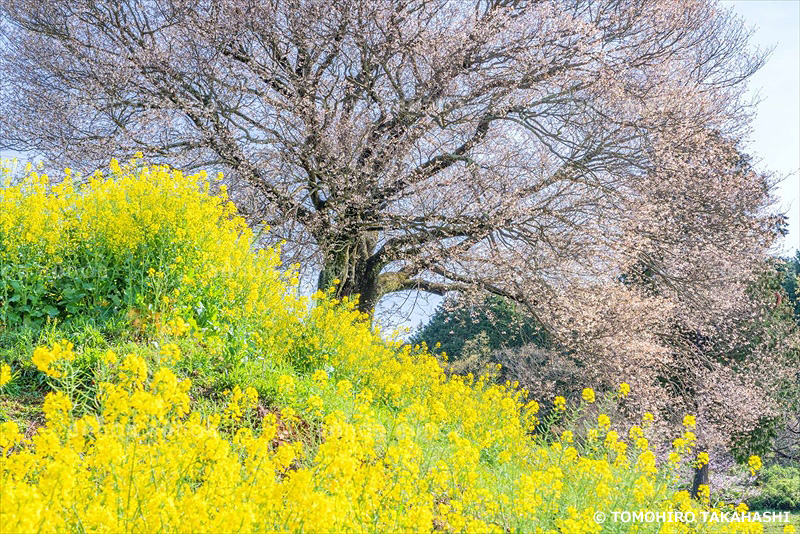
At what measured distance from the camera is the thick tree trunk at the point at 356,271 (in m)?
10.1

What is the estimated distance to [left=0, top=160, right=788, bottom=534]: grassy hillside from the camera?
269 centimetres

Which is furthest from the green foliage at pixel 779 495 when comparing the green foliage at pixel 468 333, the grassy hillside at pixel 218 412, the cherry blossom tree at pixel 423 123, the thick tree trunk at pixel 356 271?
the grassy hillside at pixel 218 412

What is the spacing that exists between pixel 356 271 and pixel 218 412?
6919 millimetres

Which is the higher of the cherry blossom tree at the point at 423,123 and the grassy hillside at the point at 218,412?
the cherry blossom tree at the point at 423,123

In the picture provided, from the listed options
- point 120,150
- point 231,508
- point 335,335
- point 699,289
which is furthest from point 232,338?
point 699,289

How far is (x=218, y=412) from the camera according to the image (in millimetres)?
4332

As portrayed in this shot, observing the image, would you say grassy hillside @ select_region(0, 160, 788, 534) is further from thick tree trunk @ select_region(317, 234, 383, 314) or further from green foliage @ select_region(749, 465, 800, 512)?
green foliage @ select_region(749, 465, 800, 512)

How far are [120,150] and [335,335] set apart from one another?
188 inches

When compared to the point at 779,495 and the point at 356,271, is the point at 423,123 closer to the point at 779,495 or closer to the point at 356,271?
the point at 356,271

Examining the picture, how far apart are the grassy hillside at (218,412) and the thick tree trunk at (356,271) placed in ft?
8.44

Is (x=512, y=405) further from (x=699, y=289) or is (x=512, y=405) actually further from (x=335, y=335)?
(x=699, y=289)

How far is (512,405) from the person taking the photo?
6336 mm

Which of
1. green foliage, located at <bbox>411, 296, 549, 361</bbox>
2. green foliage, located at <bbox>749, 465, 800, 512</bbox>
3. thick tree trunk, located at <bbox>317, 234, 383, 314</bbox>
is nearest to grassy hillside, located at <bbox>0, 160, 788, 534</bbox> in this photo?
thick tree trunk, located at <bbox>317, 234, 383, 314</bbox>

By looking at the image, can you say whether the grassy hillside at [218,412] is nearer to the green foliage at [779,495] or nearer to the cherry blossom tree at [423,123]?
the cherry blossom tree at [423,123]
